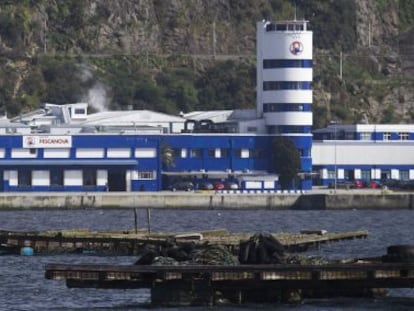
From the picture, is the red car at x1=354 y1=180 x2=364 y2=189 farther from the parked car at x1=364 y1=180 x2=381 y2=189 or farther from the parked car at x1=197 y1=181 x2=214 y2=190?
the parked car at x1=197 y1=181 x2=214 y2=190

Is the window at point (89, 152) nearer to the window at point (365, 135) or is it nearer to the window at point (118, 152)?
the window at point (118, 152)

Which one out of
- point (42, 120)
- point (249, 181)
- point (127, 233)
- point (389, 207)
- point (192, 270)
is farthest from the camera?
point (42, 120)

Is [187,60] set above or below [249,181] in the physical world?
above

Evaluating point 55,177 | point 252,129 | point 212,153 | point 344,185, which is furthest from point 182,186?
point 344,185

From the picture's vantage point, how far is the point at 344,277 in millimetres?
53562

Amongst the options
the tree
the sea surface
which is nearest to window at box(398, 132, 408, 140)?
the tree

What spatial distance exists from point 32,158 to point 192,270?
8896 centimetres

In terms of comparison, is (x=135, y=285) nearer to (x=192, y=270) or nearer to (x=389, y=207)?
(x=192, y=270)

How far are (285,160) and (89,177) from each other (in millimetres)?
15507

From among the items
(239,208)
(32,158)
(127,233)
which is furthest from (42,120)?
(127,233)

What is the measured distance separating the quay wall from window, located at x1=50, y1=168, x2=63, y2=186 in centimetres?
557

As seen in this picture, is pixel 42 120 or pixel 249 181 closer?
pixel 249 181

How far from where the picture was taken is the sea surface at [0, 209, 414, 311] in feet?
183

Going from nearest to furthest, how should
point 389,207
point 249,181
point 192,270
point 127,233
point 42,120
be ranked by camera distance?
1. point 192,270
2. point 127,233
3. point 389,207
4. point 249,181
5. point 42,120
